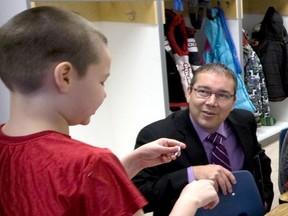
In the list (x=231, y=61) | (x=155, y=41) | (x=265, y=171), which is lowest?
(x=265, y=171)

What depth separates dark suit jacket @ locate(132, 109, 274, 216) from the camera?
1753 mm

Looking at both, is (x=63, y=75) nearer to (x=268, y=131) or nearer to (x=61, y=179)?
(x=61, y=179)

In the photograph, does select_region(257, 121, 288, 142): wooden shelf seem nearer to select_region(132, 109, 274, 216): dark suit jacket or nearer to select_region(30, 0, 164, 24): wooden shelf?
select_region(30, 0, 164, 24): wooden shelf

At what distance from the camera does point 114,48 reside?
10.4ft

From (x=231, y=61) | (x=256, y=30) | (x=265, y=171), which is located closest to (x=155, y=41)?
(x=231, y=61)

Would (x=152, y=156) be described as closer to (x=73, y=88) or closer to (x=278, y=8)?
(x=73, y=88)

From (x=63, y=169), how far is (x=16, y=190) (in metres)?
0.11

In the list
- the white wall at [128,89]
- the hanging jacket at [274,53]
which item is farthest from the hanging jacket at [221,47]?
the white wall at [128,89]

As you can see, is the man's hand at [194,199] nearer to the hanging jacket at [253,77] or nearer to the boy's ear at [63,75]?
the boy's ear at [63,75]

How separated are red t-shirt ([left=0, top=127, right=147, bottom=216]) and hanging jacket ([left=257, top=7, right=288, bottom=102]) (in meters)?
3.40

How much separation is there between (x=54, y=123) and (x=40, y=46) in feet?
0.44

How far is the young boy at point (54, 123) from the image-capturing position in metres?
0.70

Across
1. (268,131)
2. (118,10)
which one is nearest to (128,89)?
(118,10)

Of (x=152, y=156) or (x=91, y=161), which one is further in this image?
(x=152, y=156)
